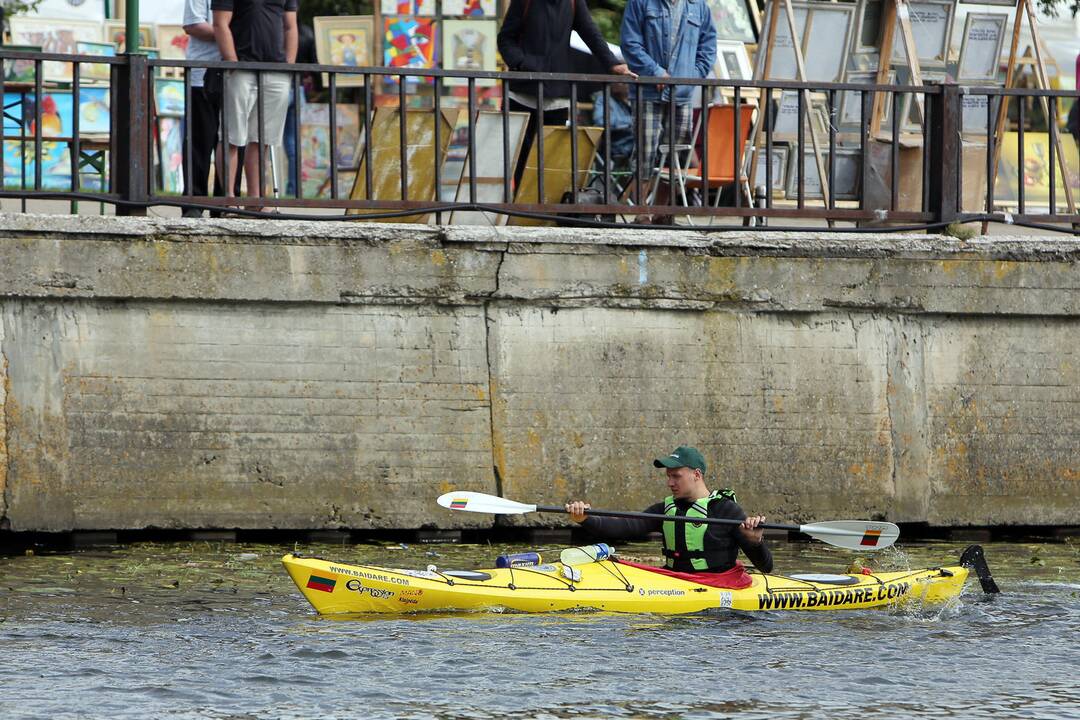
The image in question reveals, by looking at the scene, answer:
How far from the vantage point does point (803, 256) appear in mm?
10586

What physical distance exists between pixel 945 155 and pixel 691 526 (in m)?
3.21

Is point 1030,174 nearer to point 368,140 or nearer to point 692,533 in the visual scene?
point 368,140

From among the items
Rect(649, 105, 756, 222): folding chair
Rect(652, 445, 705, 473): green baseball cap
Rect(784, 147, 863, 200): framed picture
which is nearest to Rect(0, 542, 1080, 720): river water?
Rect(652, 445, 705, 473): green baseball cap

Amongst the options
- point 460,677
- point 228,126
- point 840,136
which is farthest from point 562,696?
point 840,136

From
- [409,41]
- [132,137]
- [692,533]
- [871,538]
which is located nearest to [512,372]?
[692,533]

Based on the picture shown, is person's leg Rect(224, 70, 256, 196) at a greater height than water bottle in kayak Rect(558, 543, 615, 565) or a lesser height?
greater

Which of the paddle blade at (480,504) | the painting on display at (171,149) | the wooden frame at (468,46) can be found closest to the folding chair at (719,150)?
the paddle blade at (480,504)

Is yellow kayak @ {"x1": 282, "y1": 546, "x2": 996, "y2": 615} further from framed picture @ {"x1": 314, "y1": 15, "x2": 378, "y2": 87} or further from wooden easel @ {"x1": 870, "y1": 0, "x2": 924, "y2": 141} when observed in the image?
framed picture @ {"x1": 314, "y1": 15, "x2": 378, "y2": 87}

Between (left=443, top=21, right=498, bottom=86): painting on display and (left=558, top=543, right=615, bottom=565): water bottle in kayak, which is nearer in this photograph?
(left=558, top=543, right=615, bottom=565): water bottle in kayak

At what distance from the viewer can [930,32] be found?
462 inches

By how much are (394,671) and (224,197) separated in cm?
364

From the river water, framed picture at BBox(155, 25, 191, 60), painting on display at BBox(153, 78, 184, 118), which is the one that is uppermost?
framed picture at BBox(155, 25, 191, 60)

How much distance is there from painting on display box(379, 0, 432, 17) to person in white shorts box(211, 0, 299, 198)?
2512 mm

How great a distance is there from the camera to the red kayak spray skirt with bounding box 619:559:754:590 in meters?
8.93
